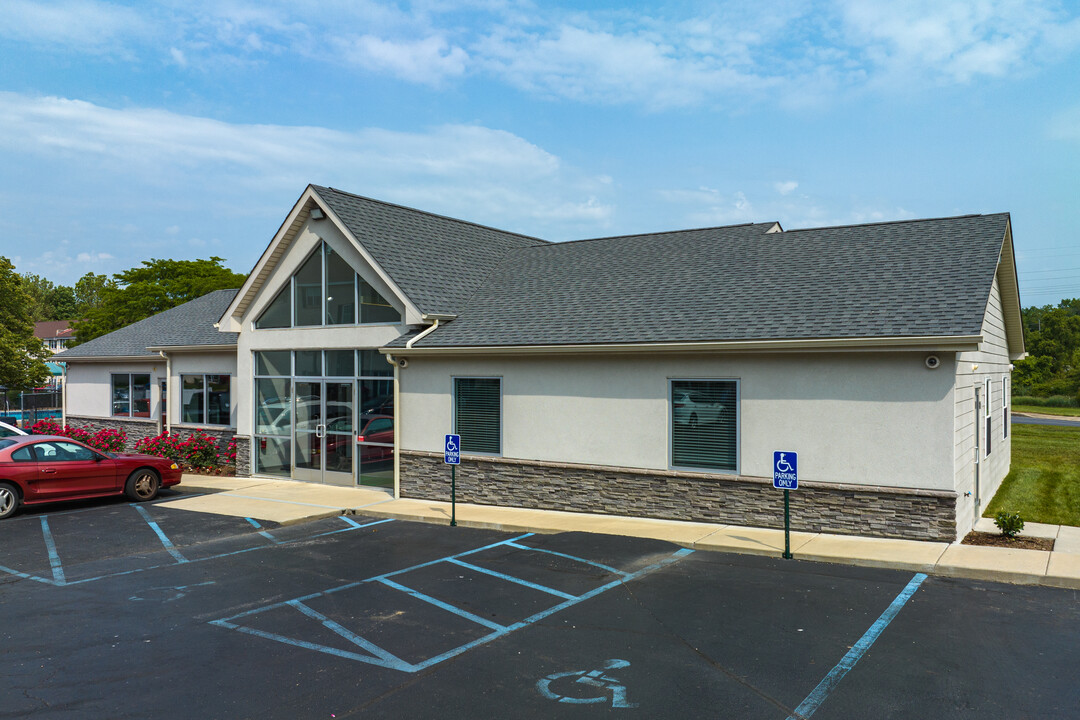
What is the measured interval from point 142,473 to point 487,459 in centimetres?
759

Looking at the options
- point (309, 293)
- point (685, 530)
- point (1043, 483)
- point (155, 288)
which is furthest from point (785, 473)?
point (155, 288)

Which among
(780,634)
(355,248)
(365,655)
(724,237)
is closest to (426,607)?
(365,655)

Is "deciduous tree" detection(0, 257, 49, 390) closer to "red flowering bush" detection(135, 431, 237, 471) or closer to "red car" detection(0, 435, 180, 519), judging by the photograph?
"red flowering bush" detection(135, 431, 237, 471)

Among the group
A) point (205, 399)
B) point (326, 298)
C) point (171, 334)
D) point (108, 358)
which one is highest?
point (326, 298)

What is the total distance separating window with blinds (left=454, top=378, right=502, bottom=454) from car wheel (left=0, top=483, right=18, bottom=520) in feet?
27.5

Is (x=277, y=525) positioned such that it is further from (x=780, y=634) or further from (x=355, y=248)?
(x=780, y=634)

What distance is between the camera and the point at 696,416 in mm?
13000

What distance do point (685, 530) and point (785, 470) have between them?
218cm

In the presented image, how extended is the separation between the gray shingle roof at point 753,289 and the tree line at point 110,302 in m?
27.2

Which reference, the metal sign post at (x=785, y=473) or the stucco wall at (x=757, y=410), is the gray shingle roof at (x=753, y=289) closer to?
the stucco wall at (x=757, y=410)

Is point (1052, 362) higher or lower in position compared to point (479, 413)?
higher

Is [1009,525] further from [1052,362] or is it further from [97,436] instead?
[1052,362]

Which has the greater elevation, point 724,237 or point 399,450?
point 724,237

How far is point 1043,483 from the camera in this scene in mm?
17797
